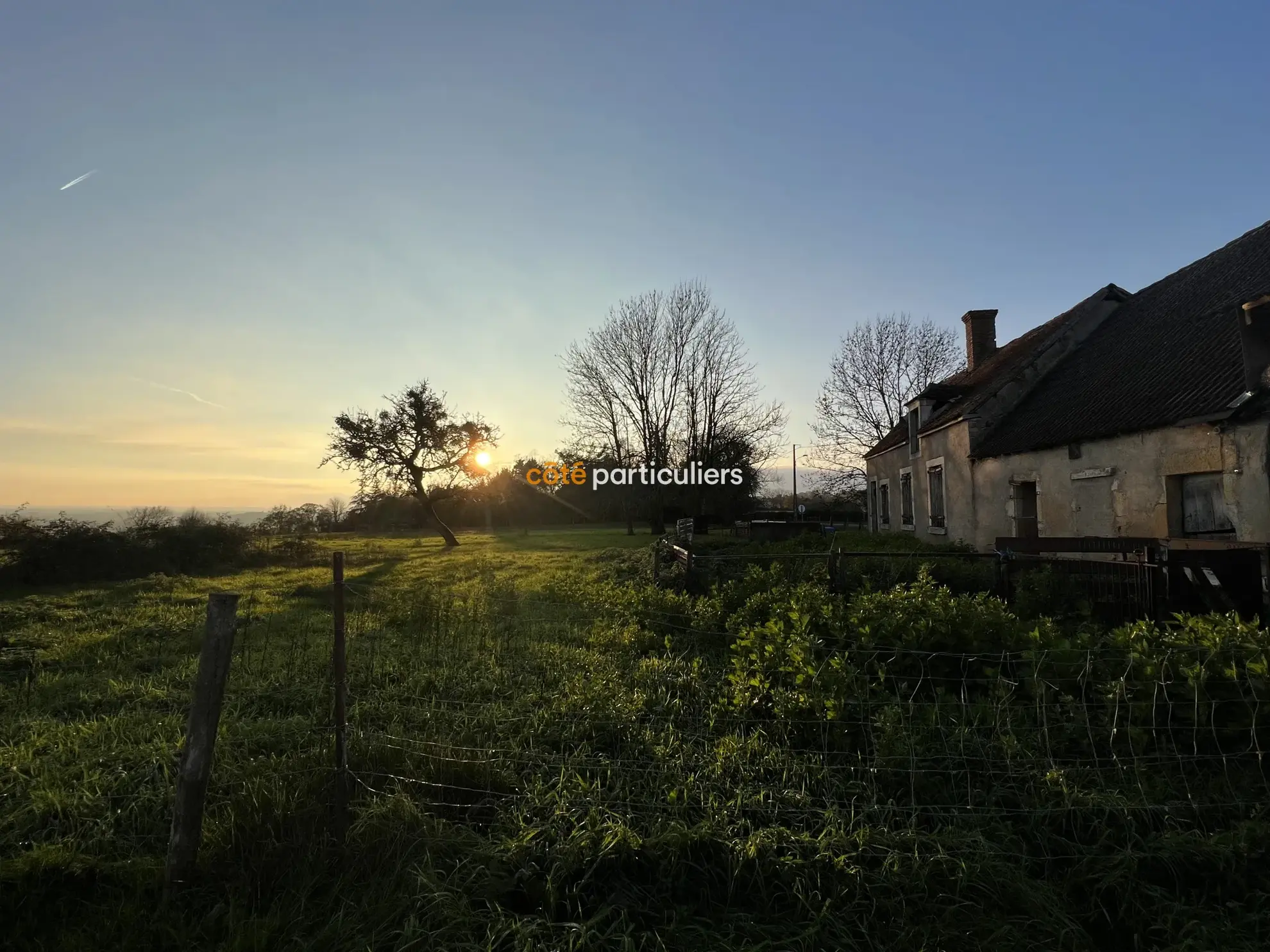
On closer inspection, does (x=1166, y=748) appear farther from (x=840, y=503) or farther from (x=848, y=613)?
(x=840, y=503)

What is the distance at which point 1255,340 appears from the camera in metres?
9.80

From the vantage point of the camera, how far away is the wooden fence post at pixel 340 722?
141 inches

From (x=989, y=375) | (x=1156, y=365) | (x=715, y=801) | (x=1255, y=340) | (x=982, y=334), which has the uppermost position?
(x=982, y=334)

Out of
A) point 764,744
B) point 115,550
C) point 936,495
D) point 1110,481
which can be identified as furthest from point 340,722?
point 936,495

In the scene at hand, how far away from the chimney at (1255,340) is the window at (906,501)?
12489 mm

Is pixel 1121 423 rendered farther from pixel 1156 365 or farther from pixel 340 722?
pixel 340 722

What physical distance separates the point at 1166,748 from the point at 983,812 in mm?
1343

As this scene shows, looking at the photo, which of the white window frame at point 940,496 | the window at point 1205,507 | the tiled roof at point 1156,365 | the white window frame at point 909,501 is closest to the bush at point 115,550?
the white window frame at point 940,496

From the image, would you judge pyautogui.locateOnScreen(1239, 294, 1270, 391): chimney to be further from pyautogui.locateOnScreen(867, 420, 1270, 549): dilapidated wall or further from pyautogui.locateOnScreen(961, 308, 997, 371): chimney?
pyautogui.locateOnScreen(961, 308, 997, 371): chimney

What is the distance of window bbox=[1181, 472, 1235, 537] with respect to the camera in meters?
10.1

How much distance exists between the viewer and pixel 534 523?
52.9 metres

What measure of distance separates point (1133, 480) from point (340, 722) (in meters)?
12.9

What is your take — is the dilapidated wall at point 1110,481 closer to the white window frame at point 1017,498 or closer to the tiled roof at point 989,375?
the white window frame at point 1017,498

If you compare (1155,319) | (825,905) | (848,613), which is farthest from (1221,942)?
(1155,319)
